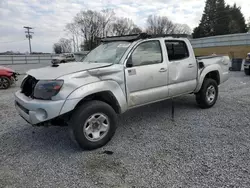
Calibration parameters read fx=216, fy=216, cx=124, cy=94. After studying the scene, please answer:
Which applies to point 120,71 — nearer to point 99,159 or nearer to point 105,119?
point 105,119

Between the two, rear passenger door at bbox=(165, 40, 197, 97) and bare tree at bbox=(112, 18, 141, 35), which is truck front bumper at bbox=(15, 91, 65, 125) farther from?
bare tree at bbox=(112, 18, 141, 35)

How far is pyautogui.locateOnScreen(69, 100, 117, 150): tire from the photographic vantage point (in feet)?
10.7

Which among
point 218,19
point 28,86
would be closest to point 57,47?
point 218,19

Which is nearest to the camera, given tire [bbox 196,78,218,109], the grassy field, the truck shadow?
the truck shadow

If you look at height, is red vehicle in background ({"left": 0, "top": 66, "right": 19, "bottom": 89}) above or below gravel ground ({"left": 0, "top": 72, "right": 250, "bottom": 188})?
above

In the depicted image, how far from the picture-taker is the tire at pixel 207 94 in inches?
209

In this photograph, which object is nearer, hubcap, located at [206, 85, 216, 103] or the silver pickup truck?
the silver pickup truck

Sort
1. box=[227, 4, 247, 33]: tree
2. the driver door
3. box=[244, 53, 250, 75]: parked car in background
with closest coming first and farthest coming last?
the driver door < box=[244, 53, 250, 75]: parked car in background < box=[227, 4, 247, 33]: tree

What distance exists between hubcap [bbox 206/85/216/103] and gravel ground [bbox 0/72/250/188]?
0.58 meters

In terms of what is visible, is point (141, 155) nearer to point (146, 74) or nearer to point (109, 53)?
point (146, 74)

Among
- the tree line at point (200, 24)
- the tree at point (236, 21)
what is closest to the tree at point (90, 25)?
the tree line at point (200, 24)

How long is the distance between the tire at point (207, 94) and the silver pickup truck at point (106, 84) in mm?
250

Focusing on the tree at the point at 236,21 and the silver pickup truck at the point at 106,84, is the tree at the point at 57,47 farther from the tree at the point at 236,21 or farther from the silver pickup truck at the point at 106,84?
the silver pickup truck at the point at 106,84

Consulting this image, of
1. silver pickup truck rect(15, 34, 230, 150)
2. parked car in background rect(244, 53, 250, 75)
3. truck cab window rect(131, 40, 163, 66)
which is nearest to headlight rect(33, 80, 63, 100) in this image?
silver pickup truck rect(15, 34, 230, 150)
